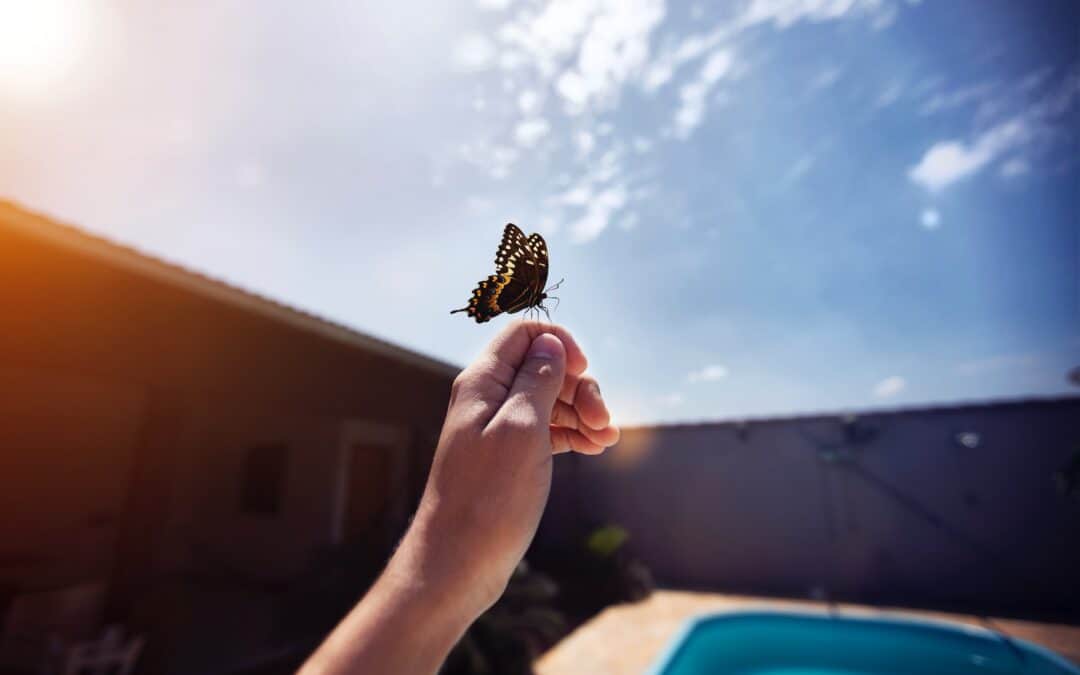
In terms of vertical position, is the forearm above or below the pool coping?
above

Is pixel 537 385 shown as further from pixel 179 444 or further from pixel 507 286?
pixel 179 444

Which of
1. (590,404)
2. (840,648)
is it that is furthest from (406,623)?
(840,648)

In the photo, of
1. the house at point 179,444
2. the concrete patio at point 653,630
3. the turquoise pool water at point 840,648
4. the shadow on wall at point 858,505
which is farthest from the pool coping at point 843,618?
the house at point 179,444

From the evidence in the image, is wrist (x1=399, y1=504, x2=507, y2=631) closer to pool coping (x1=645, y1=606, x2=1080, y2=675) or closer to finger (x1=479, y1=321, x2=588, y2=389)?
finger (x1=479, y1=321, x2=588, y2=389)

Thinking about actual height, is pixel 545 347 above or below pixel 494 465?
above

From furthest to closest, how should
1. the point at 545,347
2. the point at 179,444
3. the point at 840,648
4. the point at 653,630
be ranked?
the point at 653,630, the point at 840,648, the point at 179,444, the point at 545,347

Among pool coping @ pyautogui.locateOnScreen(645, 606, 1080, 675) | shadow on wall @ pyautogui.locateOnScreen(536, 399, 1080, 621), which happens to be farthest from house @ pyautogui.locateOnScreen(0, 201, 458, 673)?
shadow on wall @ pyautogui.locateOnScreen(536, 399, 1080, 621)

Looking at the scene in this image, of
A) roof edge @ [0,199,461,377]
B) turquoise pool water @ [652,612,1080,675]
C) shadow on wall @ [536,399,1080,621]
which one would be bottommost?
turquoise pool water @ [652,612,1080,675]
